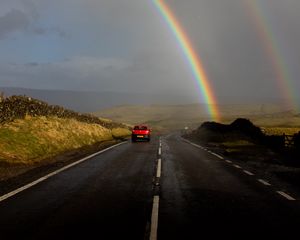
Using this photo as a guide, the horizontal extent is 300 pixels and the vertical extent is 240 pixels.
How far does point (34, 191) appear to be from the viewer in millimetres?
12844

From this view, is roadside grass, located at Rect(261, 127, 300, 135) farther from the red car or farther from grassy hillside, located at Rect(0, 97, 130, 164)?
grassy hillside, located at Rect(0, 97, 130, 164)

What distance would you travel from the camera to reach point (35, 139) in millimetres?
28828

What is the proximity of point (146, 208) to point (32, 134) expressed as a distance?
20160 mm

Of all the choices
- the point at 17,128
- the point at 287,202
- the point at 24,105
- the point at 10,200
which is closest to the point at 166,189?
the point at 287,202

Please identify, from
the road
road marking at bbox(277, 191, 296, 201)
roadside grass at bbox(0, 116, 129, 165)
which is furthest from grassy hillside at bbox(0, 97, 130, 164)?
road marking at bbox(277, 191, 296, 201)

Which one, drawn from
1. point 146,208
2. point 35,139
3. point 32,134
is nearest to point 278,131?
point 32,134

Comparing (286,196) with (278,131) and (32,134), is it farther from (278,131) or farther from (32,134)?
(278,131)

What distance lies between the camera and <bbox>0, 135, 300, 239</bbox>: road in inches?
331

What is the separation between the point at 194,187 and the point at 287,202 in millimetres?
3360

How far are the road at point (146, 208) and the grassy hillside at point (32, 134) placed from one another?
858 centimetres

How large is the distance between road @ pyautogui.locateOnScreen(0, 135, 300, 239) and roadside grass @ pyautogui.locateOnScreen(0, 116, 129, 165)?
25.7 feet

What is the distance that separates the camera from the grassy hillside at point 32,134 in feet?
80.5

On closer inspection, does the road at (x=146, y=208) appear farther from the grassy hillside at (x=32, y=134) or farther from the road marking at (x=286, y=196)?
the grassy hillside at (x=32, y=134)

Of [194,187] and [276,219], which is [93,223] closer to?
[276,219]
